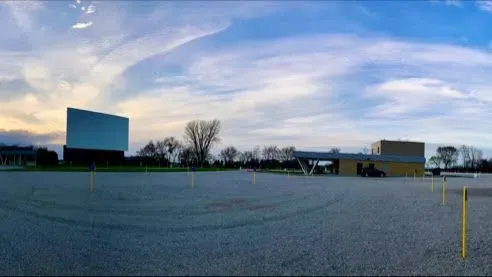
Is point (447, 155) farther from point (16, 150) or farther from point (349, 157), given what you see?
point (16, 150)

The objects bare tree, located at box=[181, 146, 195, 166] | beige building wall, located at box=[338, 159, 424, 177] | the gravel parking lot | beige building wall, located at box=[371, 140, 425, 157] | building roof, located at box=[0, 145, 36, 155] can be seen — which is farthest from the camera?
bare tree, located at box=[181, 146, 195, 166]

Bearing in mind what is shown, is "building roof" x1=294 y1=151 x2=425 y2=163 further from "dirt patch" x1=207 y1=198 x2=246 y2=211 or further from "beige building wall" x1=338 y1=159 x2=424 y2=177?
"dirt patch" x1=207 y1=198 x2=246 y2=211

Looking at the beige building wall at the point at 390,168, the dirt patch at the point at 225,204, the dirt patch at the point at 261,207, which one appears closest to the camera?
the dirt patch at the point at 225,204

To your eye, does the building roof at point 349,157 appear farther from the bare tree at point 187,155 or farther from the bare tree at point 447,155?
the bare tree at point 447,155

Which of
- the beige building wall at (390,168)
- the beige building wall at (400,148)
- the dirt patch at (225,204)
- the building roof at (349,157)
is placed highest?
the beige building wall at (400,148)

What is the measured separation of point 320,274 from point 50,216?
895 cm

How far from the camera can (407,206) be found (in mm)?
17109

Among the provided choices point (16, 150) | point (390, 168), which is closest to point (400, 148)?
point (390, 168)

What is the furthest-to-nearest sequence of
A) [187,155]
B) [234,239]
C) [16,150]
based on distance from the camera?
[187,155] → [16,150] → [234,239]

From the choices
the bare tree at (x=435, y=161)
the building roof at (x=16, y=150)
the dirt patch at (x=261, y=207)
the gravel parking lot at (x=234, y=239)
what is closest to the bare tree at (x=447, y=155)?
the bare tree at (x=435, y=161)

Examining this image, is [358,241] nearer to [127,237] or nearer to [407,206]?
[127,237]

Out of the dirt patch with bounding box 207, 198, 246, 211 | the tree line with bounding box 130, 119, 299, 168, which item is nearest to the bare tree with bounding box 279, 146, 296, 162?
the tree line with bounding box 130, 119, 299, 168

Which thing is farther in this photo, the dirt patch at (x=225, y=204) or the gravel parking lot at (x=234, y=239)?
the dirt patch at (x=225, y=204)

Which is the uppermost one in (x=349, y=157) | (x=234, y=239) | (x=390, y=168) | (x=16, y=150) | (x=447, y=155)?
(x=447, y=155)
